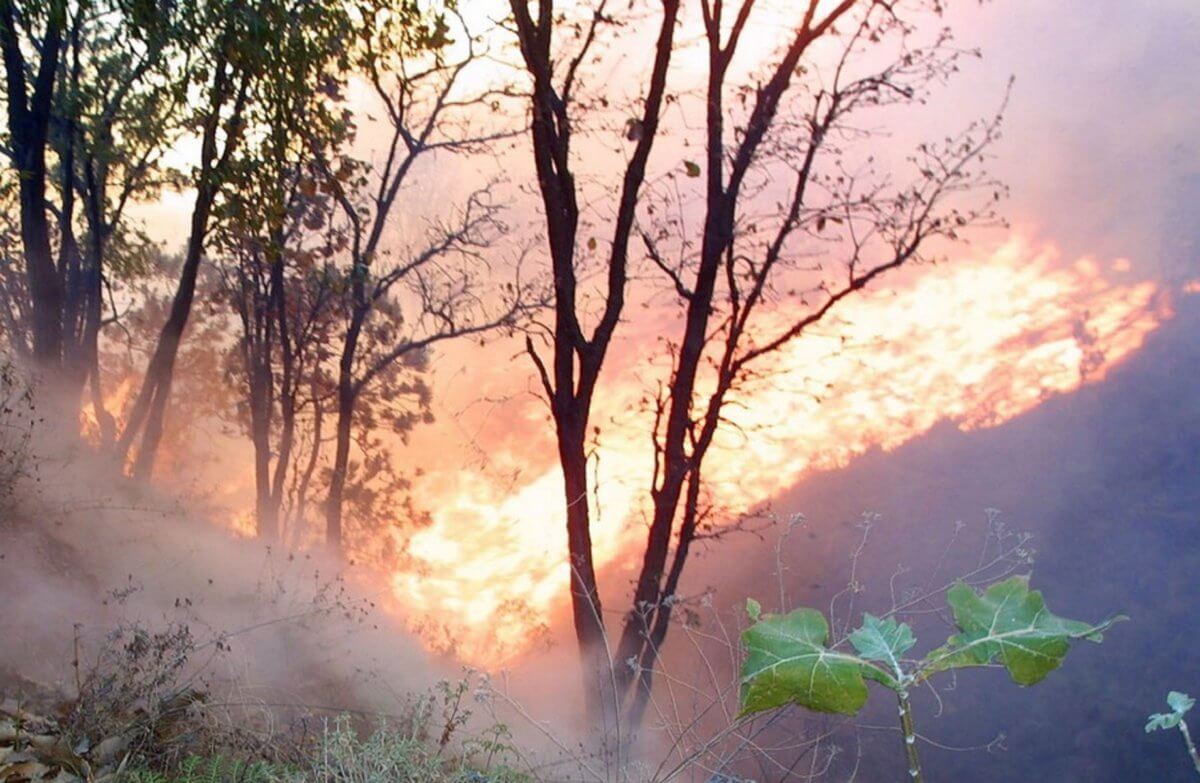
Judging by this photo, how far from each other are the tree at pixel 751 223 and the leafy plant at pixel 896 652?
11.4ft

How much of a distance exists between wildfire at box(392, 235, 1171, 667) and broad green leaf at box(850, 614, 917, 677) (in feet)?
12.6

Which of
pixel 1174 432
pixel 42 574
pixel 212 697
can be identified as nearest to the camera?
pixel 212 697

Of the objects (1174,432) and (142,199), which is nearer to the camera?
(142,199)

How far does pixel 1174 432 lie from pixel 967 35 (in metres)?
2.68

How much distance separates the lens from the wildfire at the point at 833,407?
16.1 ft

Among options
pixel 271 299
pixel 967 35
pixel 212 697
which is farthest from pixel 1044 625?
pixel 271 299

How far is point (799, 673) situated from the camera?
0.77m

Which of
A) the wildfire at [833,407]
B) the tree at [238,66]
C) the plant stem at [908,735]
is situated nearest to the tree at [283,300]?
the tree at [238,66]

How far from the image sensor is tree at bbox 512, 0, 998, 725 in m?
4.42

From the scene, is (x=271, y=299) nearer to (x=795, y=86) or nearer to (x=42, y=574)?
(x=42, y=574)

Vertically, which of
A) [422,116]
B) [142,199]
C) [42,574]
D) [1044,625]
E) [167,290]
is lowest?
[1044,625]

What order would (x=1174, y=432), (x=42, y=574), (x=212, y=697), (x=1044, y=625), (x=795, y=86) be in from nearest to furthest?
(x=1044, y=625), (x=212, y=697), (x=42, y=574), (x=795, y=86), (x=1174, y=432)

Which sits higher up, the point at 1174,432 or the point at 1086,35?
the point at 1086,35

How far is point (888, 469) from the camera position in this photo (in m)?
5.93
